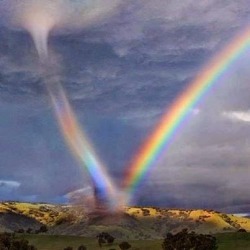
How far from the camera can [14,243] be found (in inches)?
4668

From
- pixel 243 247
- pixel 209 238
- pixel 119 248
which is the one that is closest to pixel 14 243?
pixel 119 248

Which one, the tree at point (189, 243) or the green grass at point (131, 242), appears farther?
the green grass at point (131, 242)

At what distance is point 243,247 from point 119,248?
3323cm

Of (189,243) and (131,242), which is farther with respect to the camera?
(131,242)

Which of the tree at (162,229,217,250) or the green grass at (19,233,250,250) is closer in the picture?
the tree at (162,229,217,250)

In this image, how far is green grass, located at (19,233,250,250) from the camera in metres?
132

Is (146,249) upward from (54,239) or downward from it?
downward

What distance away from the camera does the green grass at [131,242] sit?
132 meters

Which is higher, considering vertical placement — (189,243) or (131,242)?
(131,242)

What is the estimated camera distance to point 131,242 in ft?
488

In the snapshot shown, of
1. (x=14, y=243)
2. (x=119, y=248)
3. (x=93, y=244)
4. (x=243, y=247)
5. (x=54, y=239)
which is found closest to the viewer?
(x=14, y=243)

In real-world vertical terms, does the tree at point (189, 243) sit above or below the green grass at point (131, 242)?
below

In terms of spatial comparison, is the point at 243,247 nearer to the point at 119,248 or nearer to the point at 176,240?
the point at 176,240

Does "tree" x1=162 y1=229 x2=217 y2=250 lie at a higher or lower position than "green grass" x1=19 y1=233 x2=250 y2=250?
lower
